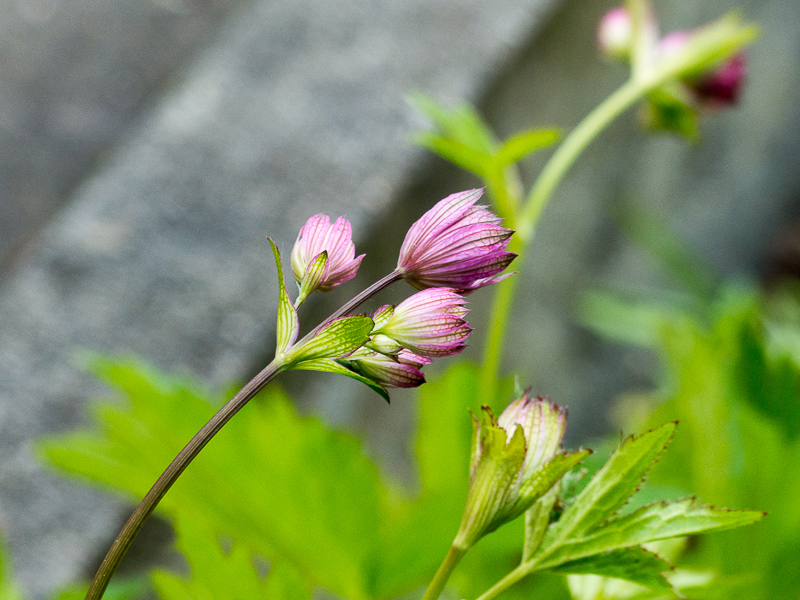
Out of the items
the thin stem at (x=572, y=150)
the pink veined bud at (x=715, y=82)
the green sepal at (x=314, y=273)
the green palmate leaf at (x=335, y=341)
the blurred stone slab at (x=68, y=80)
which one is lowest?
the green palmate leaf at (x=335, y=341)

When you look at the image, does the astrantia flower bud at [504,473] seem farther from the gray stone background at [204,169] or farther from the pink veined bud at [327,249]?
the gray stone background at [204,169]

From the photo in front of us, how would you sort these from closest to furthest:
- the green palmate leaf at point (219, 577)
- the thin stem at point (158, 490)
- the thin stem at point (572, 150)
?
the thin stem at point (158, 490) < the green palmate leaf at point (219, 577) < the thin stem at point (572, 150)

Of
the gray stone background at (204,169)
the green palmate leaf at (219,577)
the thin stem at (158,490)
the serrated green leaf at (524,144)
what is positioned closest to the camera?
the thin stem at (158,490)

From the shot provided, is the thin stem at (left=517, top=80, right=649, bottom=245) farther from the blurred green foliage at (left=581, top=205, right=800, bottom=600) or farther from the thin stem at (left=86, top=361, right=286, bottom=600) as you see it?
the thin stem at (left=86, top=361, right=286, bottom=600)

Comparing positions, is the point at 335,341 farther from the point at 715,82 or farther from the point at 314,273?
the point at 715,82

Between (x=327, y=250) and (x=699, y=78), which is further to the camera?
(x=699, y=78)

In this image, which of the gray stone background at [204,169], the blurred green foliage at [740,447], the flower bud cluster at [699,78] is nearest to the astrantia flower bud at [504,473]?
the blurred green foliage at [740,447]

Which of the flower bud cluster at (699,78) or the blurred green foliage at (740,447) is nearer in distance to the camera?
the blurred green foliage at (740,447)

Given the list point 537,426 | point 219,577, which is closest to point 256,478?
point 219,577
